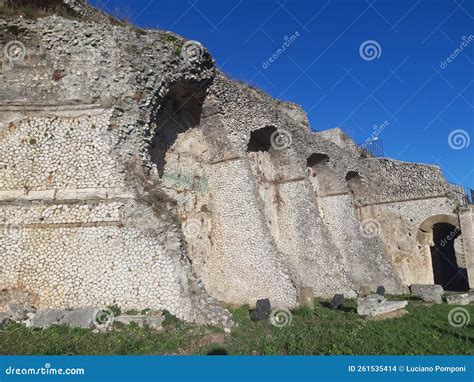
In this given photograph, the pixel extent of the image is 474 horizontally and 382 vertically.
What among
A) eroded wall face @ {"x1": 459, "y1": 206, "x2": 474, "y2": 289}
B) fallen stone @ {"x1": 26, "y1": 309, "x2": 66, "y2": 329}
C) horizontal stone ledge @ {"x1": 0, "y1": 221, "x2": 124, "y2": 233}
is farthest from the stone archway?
fallen stone @ {"x1": 26, "y1": 309, "x2": 66, "y2": 329}

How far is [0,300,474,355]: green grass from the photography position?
6.55m

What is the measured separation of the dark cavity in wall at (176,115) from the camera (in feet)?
39.0

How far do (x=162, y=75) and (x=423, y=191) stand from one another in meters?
15.0

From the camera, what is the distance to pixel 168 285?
28.0 feet

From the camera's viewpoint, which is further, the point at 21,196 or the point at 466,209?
the point at 466,209

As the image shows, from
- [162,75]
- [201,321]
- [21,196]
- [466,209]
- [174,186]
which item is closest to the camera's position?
[201,321]

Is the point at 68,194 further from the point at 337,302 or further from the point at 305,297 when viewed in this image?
the point at 337,302

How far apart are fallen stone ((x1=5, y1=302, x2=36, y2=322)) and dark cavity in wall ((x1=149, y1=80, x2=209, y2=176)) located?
17.0 ft

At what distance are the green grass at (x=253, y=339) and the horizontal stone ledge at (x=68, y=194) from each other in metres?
2.92

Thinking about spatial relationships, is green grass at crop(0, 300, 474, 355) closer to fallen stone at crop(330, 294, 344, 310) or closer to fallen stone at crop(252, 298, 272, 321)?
fallen stone at crop(252, 298, 272, 321)

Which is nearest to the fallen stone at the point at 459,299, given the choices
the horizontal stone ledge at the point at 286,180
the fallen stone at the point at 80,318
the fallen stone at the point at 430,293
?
the fallen stone at the point at 430,293

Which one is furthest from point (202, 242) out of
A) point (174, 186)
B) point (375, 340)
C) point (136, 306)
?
point (375, 340)

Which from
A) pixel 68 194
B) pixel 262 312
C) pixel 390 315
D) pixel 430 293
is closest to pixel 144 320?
pixel 262 312

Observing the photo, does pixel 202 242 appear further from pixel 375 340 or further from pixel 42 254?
pixel 375 340
